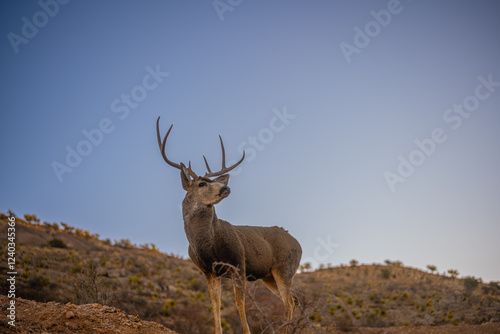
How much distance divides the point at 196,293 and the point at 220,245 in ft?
57.8

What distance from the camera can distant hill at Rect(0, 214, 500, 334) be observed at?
16078 millimetres

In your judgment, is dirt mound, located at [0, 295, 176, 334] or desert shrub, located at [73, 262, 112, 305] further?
desert shrub, located at [73, 262, 112, 305]

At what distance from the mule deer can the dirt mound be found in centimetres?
158

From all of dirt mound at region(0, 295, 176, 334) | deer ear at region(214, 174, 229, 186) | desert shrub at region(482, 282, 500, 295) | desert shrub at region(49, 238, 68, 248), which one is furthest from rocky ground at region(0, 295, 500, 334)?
desert shrub at region(482, 282, 500, 295)

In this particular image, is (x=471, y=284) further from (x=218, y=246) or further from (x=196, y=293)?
(x=218, y=246)

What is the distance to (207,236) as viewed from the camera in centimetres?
664

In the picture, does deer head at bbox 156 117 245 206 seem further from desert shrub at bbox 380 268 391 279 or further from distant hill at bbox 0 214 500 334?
desert shrub at bbox 380 268 391 279

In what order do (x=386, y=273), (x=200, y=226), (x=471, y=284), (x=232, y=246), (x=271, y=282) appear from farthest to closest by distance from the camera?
(x=386, y=273), (x=471, y=284), (x=271, y=282), (x=232, y=246), (x=200, y=226)

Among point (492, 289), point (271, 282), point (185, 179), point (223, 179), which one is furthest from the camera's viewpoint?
point (492, 289)

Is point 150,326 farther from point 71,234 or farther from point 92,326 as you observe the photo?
point 71,234

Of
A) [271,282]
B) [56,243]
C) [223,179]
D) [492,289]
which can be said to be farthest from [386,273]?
[223,179]

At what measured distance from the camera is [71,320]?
5.69m

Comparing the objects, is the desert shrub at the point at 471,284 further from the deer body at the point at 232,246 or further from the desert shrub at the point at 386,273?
the deer body at the point at 232,246

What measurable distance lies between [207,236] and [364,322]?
15.5m
